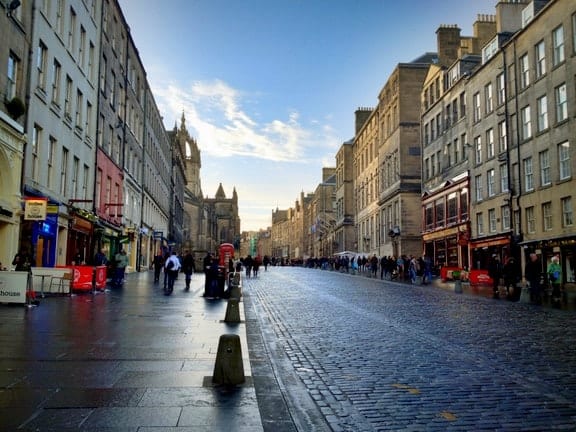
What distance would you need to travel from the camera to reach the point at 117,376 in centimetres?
650

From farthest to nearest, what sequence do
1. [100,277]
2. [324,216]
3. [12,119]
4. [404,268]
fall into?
[324,216]
[404,268]
[100,277]
[12,119]

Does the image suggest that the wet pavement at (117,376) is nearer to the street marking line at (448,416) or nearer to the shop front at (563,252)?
the street marking line at (448,416)

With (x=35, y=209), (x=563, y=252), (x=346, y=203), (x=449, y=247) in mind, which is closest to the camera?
(x=35, y=209)

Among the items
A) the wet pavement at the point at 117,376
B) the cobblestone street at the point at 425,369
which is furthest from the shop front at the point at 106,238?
the cobblestone street at the point at 425,369

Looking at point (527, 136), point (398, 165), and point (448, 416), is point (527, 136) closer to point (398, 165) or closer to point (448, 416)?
point (398, 165)

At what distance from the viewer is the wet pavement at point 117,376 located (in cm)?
479

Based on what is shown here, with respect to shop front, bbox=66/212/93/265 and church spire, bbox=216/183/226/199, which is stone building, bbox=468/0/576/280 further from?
church spire, bbox=216/183/226/199

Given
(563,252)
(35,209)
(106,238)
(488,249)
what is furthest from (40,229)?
(488,249)

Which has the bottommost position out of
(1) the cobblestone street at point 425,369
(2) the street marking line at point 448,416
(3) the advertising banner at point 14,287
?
(2) the street marking line at point 448,416

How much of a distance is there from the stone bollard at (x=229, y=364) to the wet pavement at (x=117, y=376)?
0.35ft

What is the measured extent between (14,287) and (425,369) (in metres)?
11.3

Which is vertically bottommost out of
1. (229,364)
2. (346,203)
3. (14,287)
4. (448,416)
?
(448,416)

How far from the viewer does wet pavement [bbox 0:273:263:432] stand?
189 inches

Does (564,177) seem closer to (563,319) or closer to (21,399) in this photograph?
(563,319)
